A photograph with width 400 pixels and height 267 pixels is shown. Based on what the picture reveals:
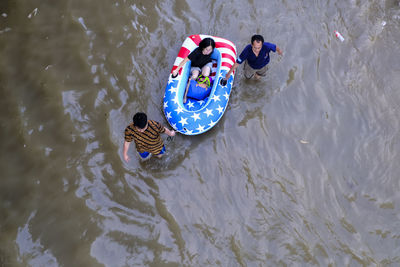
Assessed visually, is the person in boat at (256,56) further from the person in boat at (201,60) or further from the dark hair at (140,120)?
the dark hair at (140,120)

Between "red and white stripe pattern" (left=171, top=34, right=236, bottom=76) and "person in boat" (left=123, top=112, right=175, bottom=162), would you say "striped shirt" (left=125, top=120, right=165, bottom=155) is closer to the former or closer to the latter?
"person in boat" (left=123, top=112, right=175, bottom=162)

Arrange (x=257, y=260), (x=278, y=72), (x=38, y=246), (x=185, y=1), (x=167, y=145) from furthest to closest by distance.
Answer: (x=185, y=1) < (x=278, y=72) < (x=167, y=145) < (x=257, y=260) < (x=38, y=246)

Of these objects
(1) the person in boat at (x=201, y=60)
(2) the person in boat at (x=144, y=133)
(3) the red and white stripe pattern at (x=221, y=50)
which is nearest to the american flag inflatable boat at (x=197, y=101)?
(3) the red and white stripe pattern at (x=221, y=50)

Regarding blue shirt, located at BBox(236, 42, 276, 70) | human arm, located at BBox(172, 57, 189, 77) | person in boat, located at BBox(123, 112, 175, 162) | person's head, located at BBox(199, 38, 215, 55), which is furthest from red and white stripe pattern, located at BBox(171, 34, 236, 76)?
person in boat, located at BBox(123, 112, 175, 162)

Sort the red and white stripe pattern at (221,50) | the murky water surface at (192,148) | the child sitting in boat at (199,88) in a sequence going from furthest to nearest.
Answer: the red and white stripe pattern at (221,50) → the child sitting in boat at (199,88) → the murky water surface at (192,148)

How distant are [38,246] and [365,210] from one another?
465 centimetres

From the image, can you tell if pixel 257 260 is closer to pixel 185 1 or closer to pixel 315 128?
pixel 315 128

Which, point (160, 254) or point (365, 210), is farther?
point (365, 210)

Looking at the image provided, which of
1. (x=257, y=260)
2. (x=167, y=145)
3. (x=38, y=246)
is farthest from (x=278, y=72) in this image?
(x=38, y=246)

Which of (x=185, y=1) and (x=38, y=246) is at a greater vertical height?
(x=185, y=1)

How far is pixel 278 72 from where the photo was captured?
5.73 meters

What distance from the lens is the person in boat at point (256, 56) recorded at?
14.8 ft

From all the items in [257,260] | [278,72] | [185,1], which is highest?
[185,1]

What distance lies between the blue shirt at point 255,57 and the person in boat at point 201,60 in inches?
19.9
